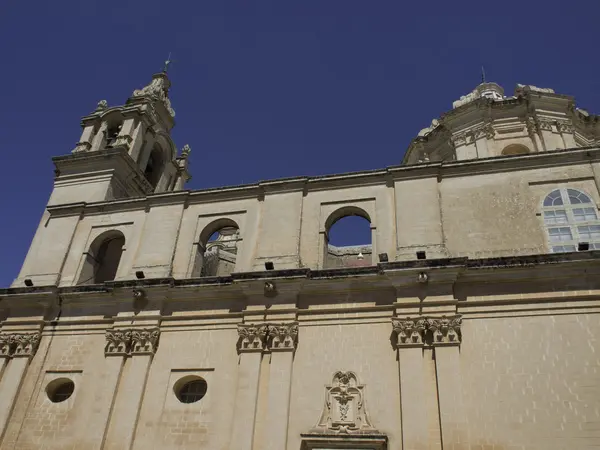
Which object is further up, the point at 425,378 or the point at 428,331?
the point at 428,331

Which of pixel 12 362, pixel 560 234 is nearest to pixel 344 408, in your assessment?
pixel 560 234

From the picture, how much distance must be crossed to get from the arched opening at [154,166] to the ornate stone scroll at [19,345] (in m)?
9.59

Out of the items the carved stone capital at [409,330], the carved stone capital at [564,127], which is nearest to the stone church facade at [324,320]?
the carved stone capital at [409,330]

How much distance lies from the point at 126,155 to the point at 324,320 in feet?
38.6

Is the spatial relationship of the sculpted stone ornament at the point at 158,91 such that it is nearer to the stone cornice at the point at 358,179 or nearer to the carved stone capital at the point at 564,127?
the stone cornice at the point at 358,179

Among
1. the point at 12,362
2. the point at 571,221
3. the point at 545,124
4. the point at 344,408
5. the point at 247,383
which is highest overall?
the point at 545,124

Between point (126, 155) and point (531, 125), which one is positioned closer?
point (126, 155)

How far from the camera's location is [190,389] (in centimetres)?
1480

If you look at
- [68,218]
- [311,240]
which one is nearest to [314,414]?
[311,240]

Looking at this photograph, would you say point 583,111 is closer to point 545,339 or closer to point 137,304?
point 545,339

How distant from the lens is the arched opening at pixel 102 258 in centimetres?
1831

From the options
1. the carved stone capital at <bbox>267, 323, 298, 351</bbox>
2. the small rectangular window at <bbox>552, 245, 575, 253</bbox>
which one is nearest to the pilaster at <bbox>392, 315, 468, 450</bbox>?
the carved stone capital at <bbox>267, 323, 298, 351</bbox>

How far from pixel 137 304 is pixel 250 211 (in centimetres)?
453

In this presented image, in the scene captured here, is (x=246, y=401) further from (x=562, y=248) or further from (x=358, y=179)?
(x=562, y=248)
